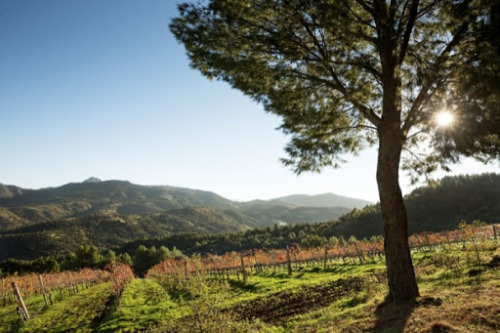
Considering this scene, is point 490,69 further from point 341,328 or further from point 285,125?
point 341,328

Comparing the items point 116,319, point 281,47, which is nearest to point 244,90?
point 281,47

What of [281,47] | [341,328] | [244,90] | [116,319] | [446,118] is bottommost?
[116,319]

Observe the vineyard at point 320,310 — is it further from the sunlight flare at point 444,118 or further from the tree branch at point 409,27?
the tree branch at point 409,27

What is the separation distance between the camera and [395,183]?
8594mm

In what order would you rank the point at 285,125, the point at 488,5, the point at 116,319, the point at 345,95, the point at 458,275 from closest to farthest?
the point at 488,5 → the point at 345,95 → the point at 285,125 → the point at 458,275 → the point at 116,319

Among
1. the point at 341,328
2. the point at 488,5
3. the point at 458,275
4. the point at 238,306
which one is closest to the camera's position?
the point at 488,5

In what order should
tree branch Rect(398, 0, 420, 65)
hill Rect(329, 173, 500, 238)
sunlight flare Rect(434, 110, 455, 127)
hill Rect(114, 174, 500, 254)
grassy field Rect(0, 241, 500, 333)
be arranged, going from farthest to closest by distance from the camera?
hill Rect(114, 174, 500, 254)
hill Rect(329, 173, 500, 238)
sunlight flare Rect(434, 110, 455, 127)
tree branch Rect(398, 0, 420, 65)
grassy field Rect(0, 241, 500, 333)

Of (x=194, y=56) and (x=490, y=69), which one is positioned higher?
(x=194, y=56)

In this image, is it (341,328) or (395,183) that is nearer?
(341,328)

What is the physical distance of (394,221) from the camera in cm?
842

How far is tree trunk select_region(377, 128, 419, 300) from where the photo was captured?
8.27 meters

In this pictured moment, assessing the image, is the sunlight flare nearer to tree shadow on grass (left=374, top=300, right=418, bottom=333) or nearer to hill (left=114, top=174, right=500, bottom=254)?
tree shadow on grass (left=374, top=300, right=418, bottom=333)

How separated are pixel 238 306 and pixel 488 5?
50.2ft

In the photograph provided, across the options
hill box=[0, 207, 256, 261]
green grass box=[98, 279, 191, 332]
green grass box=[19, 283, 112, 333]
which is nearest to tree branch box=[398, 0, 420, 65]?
green grass box=[98, 279, 191, 332]
